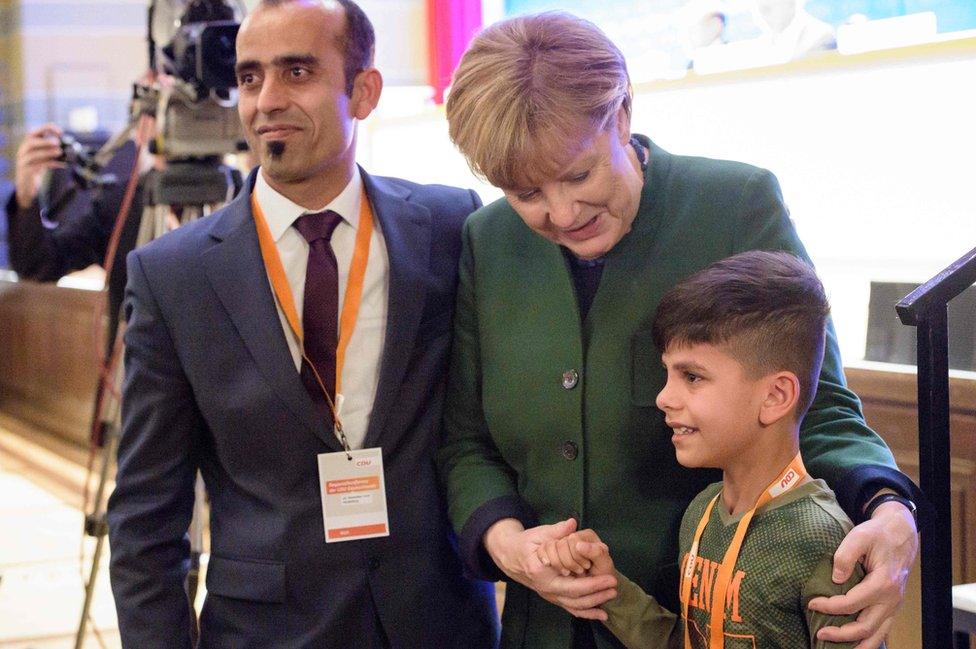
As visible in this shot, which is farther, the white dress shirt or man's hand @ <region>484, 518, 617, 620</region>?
the white dress shirt

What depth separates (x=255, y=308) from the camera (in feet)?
5.58

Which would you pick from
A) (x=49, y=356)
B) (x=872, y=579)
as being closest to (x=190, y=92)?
(x=872, y=579)

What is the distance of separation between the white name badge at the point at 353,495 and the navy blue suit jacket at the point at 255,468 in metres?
0.02

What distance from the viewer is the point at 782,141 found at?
104 inches

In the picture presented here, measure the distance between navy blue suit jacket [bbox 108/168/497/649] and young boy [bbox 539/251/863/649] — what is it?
0.37 m

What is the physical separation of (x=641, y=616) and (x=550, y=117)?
630mm

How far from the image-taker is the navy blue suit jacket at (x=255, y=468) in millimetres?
1681

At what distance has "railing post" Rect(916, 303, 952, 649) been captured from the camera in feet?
4.55

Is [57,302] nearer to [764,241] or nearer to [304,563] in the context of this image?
[304,563]

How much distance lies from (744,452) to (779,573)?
153 millimetres

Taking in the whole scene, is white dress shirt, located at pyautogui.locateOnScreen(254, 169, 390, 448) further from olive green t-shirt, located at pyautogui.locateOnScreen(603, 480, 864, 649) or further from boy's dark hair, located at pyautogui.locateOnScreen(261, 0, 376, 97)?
olive green t-shirt, located at pyautogui.locateOnScreen(603, 480, 864, 649)

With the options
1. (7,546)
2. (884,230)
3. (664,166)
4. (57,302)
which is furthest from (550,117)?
(57,302)

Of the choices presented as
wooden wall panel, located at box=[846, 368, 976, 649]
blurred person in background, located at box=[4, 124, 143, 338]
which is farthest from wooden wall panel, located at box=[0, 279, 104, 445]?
wooden wall panel, located at box=[846, 368, 976, 649]

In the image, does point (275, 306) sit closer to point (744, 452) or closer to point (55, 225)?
point (744, 452)
